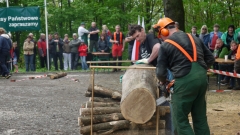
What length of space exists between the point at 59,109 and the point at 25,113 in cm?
83

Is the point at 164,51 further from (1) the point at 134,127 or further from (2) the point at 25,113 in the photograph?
(2) the point at 25,113

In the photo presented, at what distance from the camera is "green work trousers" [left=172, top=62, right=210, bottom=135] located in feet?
18.4

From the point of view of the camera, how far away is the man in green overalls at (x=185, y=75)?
5.63 m

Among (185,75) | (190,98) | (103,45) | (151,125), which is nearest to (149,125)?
(151,125)

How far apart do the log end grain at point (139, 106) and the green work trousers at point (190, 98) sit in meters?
0.51

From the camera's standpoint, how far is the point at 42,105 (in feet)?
36.1

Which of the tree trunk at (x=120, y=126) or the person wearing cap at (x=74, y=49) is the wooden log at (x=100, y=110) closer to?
the tree trunk at (x=120, y=126)

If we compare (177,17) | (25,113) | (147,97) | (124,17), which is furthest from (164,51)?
(124,17)

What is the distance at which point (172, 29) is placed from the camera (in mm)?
5973

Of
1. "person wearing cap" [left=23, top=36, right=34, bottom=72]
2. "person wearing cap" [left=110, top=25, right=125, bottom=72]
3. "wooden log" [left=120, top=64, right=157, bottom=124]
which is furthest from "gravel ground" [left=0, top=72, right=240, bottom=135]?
"person wearing cap" [left=23, top=36, right=34, bottom=72]

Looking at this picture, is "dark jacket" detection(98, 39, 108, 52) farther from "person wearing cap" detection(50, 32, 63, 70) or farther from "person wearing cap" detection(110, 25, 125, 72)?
"person wearing cap" detection(50, 32, 63, 70)

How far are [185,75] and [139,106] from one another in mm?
944

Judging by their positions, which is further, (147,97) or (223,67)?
(223,67)

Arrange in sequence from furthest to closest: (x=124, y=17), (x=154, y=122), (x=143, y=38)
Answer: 1. (x=124, y=17)
2. (x=143, y=38)
3. (x=154, y=122)
